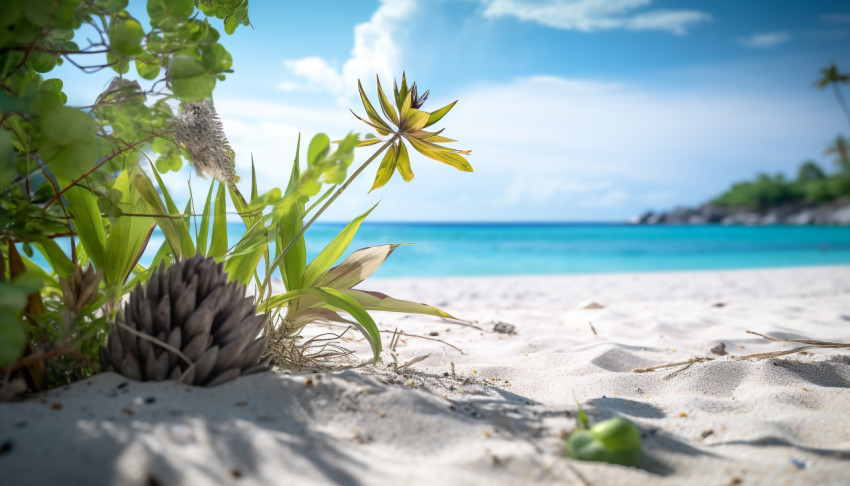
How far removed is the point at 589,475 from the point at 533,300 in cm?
433

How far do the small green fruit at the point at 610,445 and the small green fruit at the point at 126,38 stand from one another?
1.21 m

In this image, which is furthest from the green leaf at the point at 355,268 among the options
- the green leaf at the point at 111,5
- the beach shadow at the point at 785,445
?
the beach shadow at the point at 785,445

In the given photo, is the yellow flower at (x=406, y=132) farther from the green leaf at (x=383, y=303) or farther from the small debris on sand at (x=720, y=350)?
the small debris on sand at (x=720, y=350)

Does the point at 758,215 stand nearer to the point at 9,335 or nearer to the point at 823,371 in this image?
the point at 823,371

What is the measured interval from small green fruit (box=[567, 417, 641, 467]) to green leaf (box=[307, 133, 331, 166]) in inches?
32.3

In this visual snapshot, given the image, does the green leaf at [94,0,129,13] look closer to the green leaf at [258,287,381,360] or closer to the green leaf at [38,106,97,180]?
the green leaf at [38,106,97,180]

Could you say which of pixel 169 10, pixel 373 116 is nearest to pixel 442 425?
pixel 373 116

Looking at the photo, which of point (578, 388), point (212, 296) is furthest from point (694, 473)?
point (212, 296)

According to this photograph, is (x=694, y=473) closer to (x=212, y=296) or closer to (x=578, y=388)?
(x=578, y=388)

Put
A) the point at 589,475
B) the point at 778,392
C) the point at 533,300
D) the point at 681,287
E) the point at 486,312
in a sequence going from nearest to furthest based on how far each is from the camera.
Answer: the point at 589,475, the point at 778,392, the point at 486,312, the point at 533,300, the point at 681,287

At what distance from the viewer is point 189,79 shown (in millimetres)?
1138

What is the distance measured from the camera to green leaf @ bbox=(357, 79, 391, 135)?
1.52 meters

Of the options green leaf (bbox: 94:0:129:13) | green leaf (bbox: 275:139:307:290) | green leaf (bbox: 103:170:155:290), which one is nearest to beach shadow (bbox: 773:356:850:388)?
green leaf (bbox: 275:139:307:290)

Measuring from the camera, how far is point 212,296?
3.84 ft
